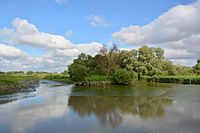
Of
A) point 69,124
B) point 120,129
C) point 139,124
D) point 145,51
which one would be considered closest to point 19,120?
point 69,124

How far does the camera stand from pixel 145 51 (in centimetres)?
4541

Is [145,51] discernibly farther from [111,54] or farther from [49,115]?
[49,115]

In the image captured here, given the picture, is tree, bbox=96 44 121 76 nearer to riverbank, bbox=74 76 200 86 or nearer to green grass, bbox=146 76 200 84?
riverbank, bbox=74 76 200 86

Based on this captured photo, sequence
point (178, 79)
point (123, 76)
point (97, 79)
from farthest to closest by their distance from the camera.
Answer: point (97, 79) → point (178, 79) → point (123, 76)

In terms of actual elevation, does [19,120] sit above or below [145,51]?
below

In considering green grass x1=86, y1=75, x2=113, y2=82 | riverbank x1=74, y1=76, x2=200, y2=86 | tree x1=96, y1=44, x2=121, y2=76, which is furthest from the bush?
tree x1=96, y1=44, x2=121, y2=76

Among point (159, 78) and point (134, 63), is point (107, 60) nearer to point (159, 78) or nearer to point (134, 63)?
point (134, 63)

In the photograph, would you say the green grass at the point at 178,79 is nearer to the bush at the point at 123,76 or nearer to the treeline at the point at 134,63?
the treeline at the point at 134,63

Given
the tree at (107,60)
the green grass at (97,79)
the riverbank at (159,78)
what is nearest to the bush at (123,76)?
the riverbank at (159,78)

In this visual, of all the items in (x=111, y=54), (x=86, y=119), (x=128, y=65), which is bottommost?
(x=86, y=119)

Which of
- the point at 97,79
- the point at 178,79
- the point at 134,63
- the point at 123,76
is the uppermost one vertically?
the point at 134,63

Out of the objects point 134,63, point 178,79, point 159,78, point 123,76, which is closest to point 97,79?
point 123,76

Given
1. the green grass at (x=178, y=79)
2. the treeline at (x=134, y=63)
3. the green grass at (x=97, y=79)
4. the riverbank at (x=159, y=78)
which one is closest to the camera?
the green grass at (x=178, y=79)

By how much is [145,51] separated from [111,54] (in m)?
10.4
